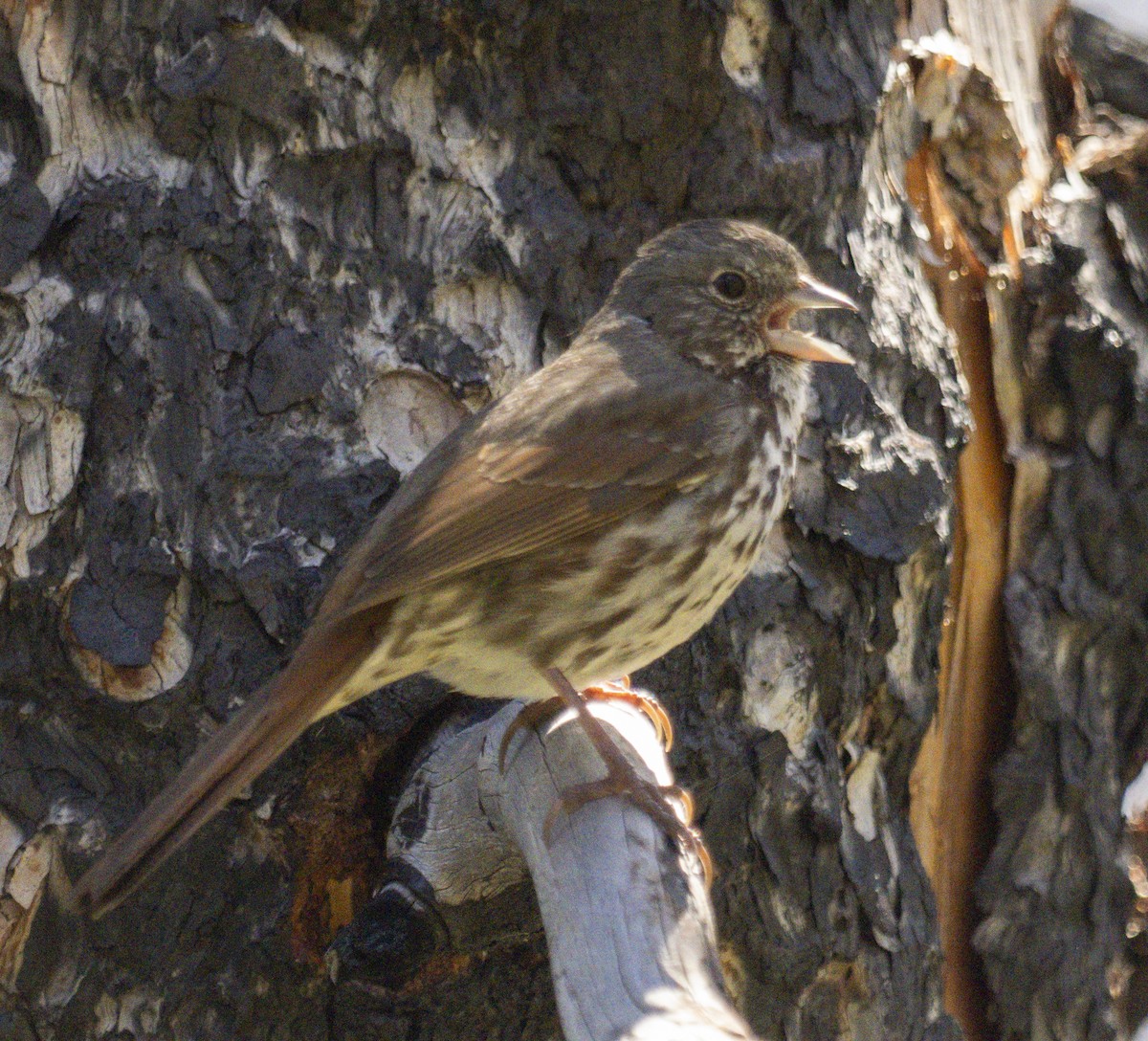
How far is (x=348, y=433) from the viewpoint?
3.04m

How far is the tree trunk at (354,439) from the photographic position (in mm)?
2898

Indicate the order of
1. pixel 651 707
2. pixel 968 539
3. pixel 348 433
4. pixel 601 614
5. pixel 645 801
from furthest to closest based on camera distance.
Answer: pixel 968 539
pixel 651 707
pixel 348 433
pixel 601 614
pixel 645 801

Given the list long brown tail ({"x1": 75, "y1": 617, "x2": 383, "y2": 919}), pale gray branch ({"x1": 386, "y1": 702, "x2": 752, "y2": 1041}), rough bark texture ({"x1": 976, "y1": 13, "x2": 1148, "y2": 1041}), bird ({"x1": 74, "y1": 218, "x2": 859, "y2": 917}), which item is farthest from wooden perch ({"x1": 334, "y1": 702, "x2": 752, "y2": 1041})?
Answer: rough bark texture ({"x1": 976, "y1": 13, "x2": 1148, "y2": 1041})

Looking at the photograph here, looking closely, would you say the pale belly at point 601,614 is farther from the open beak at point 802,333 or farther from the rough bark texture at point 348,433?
the open beak at point 802,333

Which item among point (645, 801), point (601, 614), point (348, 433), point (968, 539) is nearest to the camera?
point (645, 801)

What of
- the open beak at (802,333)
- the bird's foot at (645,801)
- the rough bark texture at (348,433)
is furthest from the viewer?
the open beak at (802,333)

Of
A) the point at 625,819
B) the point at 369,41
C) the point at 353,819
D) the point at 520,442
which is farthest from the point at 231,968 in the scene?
the point at 369,41

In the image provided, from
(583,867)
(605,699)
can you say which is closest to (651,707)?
(605,699)

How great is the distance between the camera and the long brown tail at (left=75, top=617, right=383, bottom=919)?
2.49 m

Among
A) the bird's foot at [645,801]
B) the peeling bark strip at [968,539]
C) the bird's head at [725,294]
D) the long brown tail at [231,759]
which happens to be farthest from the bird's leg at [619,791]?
the peeling bark strip at [968,539]

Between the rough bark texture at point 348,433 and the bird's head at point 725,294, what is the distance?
17 centimetres

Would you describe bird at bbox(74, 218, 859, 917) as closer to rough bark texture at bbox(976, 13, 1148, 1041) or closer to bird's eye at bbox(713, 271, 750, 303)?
bird's eye at bbox(713, 271, 750, 303)

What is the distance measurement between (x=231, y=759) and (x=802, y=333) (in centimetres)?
147

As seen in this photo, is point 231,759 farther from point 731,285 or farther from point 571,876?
point 731,285
